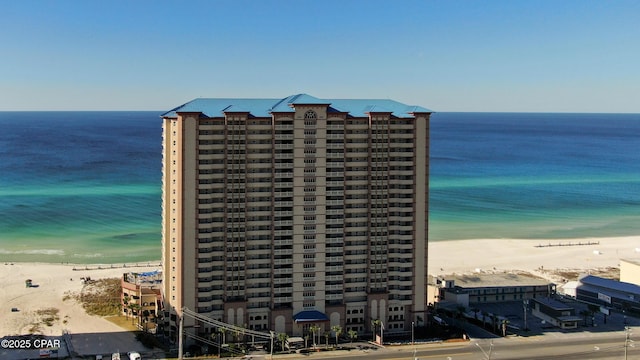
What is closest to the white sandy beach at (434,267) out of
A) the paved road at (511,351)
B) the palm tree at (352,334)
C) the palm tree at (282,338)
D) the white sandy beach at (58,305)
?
the white sandy beach at (58,305)

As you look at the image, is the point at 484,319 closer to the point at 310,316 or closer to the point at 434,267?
the point at 310,316

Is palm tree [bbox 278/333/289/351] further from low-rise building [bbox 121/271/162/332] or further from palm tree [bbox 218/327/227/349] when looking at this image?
low-rise building [bbox 121/271/162/332]

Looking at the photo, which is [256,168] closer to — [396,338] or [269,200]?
[269,200]

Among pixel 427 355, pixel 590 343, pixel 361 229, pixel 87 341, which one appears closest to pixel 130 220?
pixel 87 341

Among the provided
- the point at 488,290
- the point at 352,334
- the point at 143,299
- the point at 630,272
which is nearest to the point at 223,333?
the point at 352,334

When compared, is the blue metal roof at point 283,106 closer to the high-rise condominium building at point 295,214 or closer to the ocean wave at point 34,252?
the high-rise condominium building at point 295,214
